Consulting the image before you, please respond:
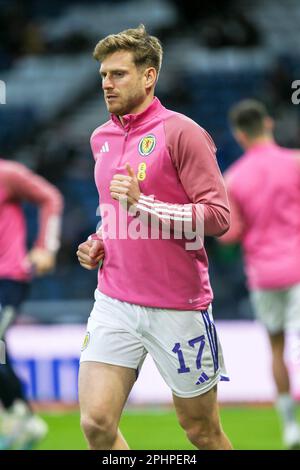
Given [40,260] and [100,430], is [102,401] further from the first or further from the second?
[40,260]

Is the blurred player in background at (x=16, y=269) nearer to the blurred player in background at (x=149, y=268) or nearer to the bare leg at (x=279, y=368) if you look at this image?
the bare leg at (x=279, y=368)

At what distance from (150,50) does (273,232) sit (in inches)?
126

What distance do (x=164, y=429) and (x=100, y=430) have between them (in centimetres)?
397

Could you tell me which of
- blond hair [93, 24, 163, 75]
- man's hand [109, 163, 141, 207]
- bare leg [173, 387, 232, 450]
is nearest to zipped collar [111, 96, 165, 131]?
blond hair [93, 24, 163, 75]

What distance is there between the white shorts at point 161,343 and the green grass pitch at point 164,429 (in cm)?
259

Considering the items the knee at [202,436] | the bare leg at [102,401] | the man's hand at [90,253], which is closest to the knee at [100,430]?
the bare leg at [102,401]

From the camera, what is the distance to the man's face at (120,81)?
187 inches

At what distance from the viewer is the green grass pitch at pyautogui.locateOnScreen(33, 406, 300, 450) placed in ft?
24.7

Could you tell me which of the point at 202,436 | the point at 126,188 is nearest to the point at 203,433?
the point at 202,436

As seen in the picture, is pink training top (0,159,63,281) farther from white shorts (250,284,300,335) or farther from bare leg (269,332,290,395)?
bare leg (269,332,290,395)
